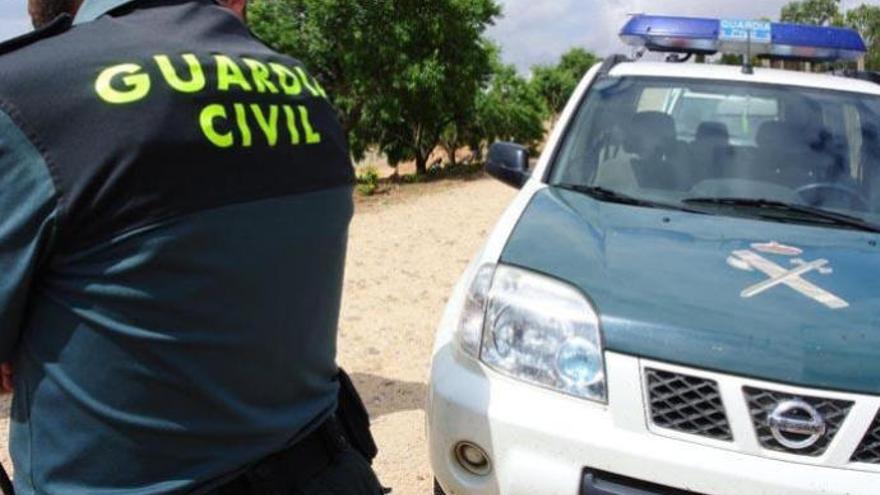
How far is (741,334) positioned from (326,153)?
4.04ft

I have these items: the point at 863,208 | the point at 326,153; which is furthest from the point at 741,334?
the point at 863,208

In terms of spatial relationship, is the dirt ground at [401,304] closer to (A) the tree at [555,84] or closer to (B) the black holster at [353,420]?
(B) the black holster at [353,420]

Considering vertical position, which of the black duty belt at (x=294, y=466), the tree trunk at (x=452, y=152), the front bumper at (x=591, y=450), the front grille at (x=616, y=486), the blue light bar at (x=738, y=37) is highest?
the blue light bar at (x=738, y=37)

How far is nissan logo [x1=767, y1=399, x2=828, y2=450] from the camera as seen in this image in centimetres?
204

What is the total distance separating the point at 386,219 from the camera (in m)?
9.29

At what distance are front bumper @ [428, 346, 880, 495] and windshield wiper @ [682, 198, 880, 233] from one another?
1.17 m

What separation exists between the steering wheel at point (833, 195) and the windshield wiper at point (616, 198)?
21.1 inches

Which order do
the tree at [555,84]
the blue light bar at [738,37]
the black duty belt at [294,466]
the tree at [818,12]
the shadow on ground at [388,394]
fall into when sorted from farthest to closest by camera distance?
1. the tree at [818,12]
2. the tree at [555,84]
3. the blue light bar at [738,37]
4. the shadow on ground at [388,394]
5. the black duty belt at [294,466]

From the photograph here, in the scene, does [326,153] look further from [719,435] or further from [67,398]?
[719,435]

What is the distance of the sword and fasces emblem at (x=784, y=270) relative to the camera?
2318mm

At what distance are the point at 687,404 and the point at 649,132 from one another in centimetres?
170

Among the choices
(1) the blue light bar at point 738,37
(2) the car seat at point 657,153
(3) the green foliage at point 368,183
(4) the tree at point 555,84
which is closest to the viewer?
(2) the car seat at point 657,153

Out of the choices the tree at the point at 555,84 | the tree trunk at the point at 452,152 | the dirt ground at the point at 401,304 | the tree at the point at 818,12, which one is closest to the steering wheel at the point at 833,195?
the dirt ground at the point at 401,304

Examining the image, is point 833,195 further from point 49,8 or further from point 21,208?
point 21,208
